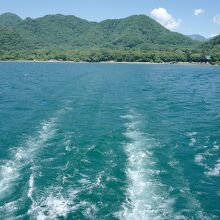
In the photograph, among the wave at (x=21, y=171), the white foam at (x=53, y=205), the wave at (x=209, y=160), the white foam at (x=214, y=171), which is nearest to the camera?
the white foam at (x=53, y=205)

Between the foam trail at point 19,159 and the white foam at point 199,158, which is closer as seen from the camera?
the foam trail at point 19,159

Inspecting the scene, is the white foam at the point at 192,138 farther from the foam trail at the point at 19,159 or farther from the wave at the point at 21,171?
the foam trail at the point at 19,159

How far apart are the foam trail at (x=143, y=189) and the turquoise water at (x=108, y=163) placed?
8 cm

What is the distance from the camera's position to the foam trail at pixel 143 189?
26047mm

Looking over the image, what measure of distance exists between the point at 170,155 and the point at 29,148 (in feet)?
56.3

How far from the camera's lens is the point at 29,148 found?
130 ft

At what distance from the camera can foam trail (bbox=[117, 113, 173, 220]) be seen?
85.5 ft

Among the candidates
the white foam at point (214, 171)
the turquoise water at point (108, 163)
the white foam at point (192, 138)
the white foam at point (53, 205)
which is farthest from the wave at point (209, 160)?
the white foam at point (53, 205)

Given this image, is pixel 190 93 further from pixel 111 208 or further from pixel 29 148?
pixel 111 208

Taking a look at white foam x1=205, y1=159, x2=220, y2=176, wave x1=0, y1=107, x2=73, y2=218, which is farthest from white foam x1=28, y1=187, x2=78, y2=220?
white foam x1=205, y1=159, x2=220, y2=176

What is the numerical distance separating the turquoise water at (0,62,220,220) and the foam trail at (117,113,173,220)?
0.27ft

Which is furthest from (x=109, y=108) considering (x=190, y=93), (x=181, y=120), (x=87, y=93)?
(x=190, y=93)

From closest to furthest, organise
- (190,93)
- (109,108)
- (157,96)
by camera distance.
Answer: (109,108)
(157,96)
(190,93)

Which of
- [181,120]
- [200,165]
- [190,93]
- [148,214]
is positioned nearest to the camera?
[148,214]
